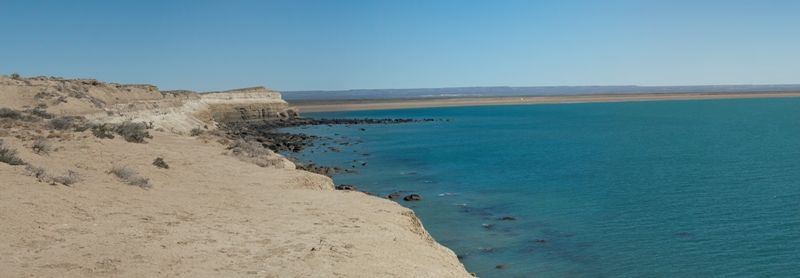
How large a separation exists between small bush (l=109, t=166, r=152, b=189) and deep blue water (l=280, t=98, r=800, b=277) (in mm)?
9161

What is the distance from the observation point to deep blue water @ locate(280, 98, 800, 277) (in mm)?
18594

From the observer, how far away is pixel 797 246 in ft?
64.1

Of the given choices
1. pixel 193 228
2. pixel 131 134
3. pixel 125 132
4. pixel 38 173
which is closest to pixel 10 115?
pixel 125 132

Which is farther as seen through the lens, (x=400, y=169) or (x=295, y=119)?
(x=295, y=119)

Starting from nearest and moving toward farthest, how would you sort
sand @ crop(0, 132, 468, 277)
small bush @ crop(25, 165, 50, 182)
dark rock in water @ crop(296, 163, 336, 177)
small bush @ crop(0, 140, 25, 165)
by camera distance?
sand @ crop(0, 132, 468, 277), small bush @ crop(25, 165, 50, 182), small bush @ crop(0, 140, 25, 165), dark rock in water @ crop(296, 163, 336, 177)

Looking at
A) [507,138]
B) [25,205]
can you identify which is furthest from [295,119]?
[25,205]

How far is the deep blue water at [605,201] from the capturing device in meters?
18.6

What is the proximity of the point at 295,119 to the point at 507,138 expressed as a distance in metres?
41.9

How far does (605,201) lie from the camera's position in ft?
90.1

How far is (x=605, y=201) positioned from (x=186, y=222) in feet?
59.6

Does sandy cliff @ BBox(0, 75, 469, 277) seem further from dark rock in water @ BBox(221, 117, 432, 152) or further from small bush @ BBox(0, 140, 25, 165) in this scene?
dark rock in water @ BBox(221, 117, 432, 152)

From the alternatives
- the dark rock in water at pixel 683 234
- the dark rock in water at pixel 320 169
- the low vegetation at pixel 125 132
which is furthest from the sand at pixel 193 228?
the dark rock in water at pixel 320 169

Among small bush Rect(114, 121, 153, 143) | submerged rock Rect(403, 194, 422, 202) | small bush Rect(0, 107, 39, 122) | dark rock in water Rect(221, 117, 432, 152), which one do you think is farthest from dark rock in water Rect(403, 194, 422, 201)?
dark rock in water Rect(221, 117, 432, 152)

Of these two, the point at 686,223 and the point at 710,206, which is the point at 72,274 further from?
the point at 710,206
